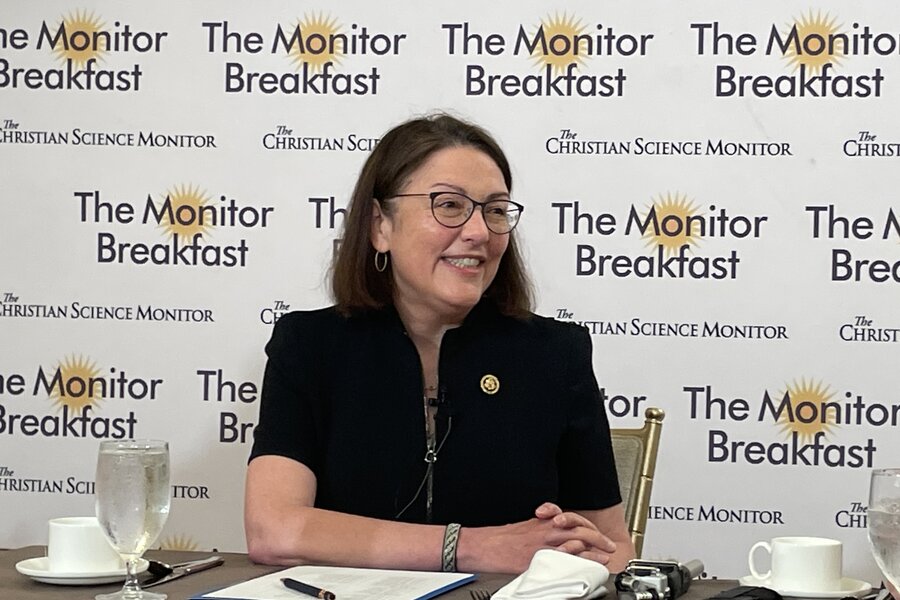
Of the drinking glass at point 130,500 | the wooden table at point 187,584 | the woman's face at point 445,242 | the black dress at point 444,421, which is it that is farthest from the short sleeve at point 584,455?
the drinking glass at point 130,500

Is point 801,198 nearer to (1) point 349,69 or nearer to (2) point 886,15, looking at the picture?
(2) point 886,15

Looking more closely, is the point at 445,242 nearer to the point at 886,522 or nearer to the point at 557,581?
the point at 557,581

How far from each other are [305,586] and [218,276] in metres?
1.80

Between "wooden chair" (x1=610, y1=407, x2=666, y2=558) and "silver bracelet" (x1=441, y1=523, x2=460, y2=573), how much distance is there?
689 mm

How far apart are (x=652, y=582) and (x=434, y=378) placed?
0.76 metres

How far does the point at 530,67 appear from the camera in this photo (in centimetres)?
309

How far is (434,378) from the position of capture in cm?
220

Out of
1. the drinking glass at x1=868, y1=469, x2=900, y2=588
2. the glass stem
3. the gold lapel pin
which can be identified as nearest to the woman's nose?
the gold lapel pin

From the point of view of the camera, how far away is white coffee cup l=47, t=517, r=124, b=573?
1.61 m

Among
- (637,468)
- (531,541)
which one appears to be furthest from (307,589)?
(637,468)

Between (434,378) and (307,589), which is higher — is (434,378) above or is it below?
above

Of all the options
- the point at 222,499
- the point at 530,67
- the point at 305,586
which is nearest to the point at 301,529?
the point at 305,586

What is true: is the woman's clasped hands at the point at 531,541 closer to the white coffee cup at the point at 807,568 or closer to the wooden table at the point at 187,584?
the wooden table at the point at 187,584

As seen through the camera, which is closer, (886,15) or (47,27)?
(886,15)
